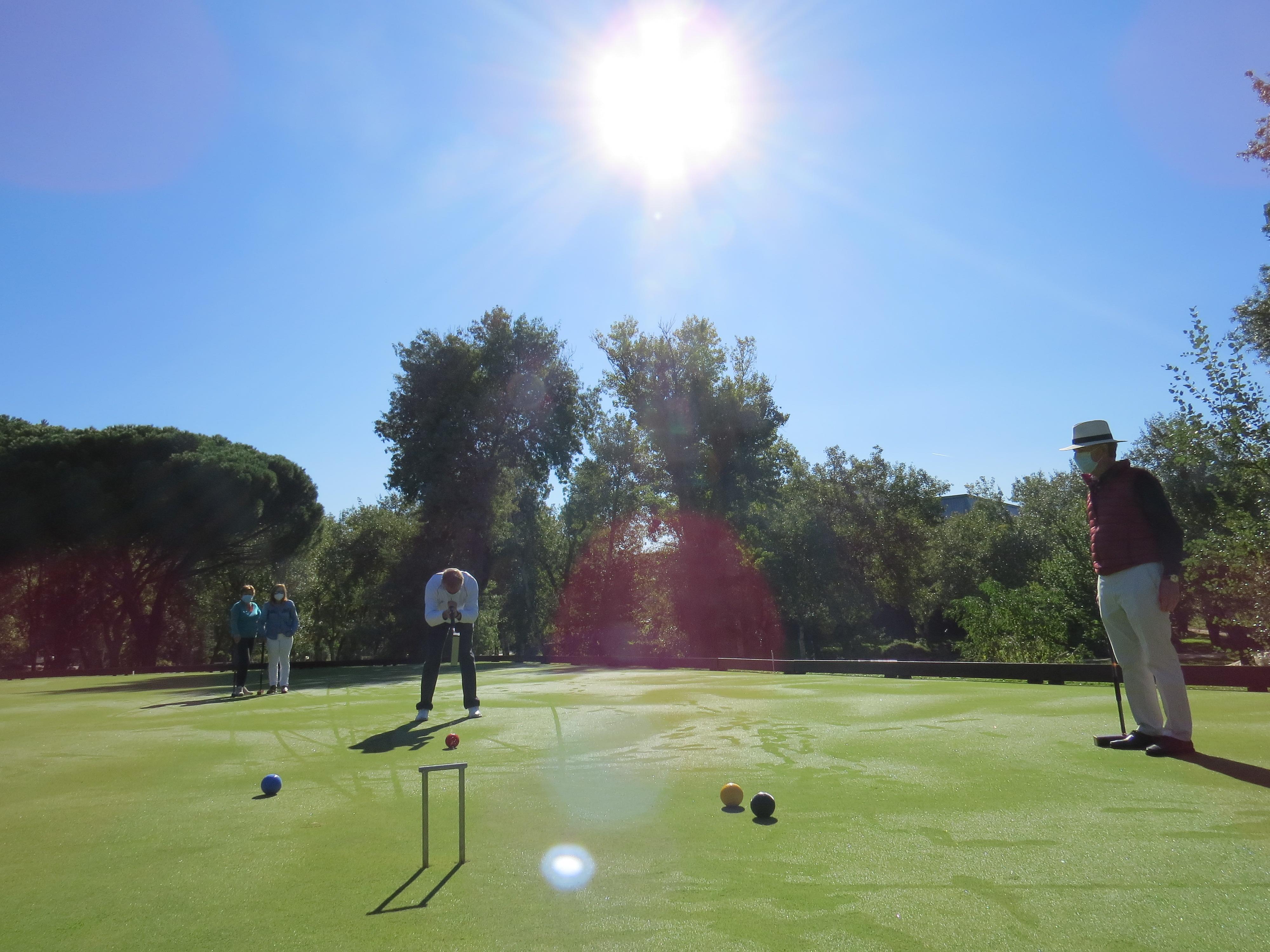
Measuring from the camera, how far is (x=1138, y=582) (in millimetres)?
4957

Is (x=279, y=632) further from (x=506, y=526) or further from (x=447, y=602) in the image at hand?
(x=506, y=526)

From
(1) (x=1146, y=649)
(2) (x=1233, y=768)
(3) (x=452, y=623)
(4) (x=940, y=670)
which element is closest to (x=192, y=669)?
(3) (x=452, y=623)

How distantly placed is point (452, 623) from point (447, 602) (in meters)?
0.23

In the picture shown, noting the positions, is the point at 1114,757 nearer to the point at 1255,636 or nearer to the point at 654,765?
the point at 654,765

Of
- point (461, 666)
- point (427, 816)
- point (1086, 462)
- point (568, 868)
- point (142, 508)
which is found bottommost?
point (568, 868)

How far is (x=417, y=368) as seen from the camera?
39.7 meters

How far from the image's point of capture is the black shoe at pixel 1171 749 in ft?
15.8

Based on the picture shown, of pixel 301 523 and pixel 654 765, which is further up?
pixel 301 523

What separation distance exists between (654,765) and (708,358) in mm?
37952

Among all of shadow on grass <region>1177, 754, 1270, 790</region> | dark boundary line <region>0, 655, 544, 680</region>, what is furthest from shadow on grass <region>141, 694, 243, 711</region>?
dark boundary line <region>0, 655, 544, 680</region>

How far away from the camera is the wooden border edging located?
31.1ft

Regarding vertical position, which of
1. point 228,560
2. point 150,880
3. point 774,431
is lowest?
point 150,880

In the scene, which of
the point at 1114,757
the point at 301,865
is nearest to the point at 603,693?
the point at 1114,757

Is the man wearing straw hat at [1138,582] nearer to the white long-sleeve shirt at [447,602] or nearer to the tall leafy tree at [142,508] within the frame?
the white long-sleeve shirt at [447,602]
